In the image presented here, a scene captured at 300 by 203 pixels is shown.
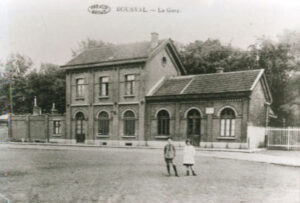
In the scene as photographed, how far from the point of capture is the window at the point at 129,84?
23.1 m

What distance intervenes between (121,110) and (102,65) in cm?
387

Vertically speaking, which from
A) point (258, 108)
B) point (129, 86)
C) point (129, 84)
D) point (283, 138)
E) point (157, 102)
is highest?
point (129, 84)

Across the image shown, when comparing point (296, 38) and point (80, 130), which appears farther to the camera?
point (80, 130)

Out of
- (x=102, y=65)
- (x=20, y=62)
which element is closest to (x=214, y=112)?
(x=102, y=65)

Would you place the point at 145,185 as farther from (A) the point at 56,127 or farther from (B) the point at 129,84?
(A) the point at 56,127

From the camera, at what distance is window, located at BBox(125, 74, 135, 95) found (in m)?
23.1

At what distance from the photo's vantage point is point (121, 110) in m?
23.8

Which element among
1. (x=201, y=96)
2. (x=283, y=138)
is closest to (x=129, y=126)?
(x=201, y=96)

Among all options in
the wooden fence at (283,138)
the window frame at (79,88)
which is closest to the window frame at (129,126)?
the window frame at (79,88)

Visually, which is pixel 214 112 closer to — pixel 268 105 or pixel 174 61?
pixel 268 105

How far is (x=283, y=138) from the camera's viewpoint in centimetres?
1770

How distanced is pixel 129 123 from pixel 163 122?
297 centimetres

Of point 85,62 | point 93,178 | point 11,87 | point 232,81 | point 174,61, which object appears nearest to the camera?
point 11,87

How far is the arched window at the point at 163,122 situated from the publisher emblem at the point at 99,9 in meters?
15.0
